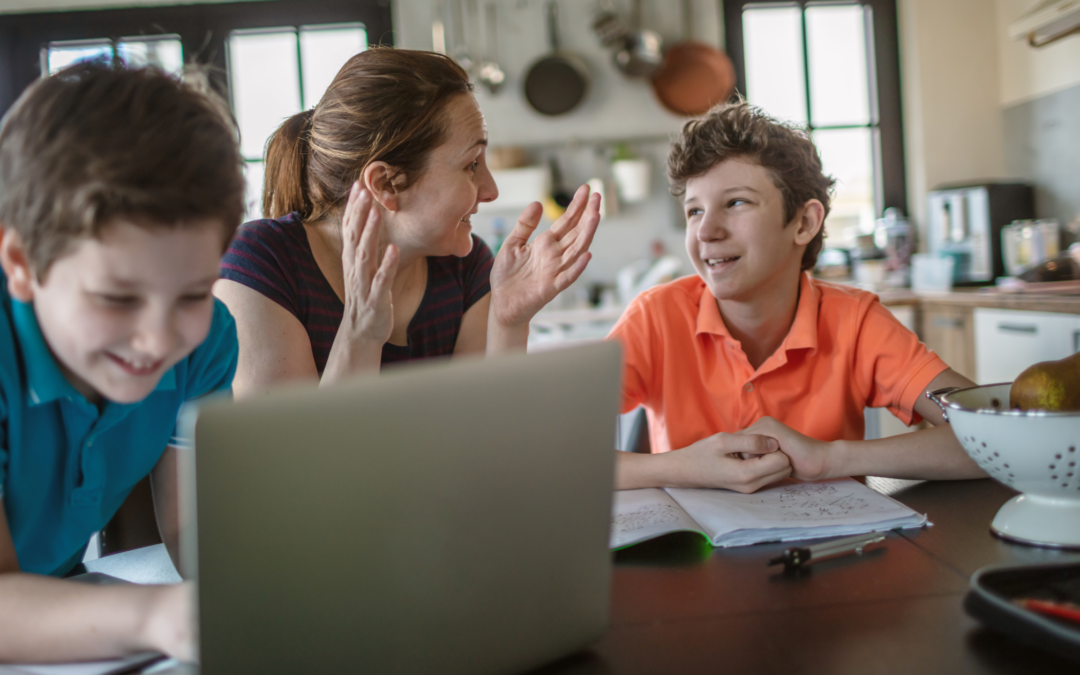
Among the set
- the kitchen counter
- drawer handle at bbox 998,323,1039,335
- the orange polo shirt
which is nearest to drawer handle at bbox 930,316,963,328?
the kitchen counter

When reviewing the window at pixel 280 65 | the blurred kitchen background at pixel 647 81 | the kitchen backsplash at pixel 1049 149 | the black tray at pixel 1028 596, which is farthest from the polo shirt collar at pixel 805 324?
the window at pixel 280 65

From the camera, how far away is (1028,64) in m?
3.40

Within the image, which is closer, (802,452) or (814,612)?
(814,612)

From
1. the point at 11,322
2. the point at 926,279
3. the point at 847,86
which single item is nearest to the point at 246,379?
the point at 11,322

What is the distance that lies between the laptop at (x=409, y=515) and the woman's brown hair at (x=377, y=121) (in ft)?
2.74

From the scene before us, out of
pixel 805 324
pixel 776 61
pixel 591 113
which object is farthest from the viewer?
pixel 776 61

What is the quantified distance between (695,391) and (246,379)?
737mm

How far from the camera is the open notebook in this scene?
81 centimetres

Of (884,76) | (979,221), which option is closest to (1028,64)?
(884,76)

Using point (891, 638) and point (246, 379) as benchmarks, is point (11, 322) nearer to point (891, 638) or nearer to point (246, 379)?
point (246, 379)

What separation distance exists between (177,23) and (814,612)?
397cm

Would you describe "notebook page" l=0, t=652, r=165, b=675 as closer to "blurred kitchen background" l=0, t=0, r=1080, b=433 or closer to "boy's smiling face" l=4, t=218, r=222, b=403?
"boy's smiling face" l=4, t=218, r=222, b=403

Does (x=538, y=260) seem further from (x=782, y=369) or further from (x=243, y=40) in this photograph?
(x=243, y=40)

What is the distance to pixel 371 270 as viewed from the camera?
1068mm
